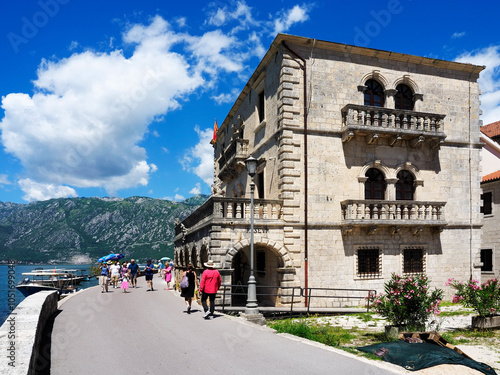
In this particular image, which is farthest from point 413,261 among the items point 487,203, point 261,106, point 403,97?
point 261,106

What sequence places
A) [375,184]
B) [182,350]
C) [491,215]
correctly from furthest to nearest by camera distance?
[491,215] < [375,184] < [182,350]

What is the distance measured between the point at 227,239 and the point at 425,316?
9020 millimetres

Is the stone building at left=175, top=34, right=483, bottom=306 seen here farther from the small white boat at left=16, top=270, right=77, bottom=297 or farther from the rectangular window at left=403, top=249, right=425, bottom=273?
the small white boat at left=16, top=270, right=77, bottom=297

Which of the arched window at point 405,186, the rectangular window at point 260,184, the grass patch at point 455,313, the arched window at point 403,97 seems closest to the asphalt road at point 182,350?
the grass patch at point 455,313

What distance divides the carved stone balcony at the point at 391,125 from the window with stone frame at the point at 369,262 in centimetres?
530

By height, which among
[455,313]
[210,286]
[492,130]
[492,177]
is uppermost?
[492,130]

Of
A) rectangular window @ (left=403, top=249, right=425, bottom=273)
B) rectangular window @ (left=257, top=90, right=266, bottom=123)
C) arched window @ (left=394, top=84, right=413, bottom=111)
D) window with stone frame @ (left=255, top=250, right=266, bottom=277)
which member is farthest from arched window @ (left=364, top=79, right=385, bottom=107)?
window with stone frame @ (left=255, top=250, right=266, bottom=277)

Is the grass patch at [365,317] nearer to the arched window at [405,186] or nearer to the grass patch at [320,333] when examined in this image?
the grass patch at [320,333]

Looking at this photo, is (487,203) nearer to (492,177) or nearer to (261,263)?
(492,177)

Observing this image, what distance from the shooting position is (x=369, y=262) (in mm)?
20203

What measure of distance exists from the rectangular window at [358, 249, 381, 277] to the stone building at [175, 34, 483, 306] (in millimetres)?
48

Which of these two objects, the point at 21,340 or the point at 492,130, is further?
the point at 492,130

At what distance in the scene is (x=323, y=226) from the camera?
1975 cm

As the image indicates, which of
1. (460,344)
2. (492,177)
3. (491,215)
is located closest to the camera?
(460,344)
